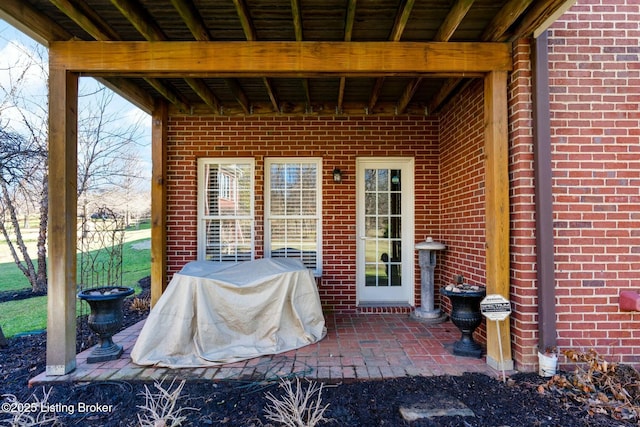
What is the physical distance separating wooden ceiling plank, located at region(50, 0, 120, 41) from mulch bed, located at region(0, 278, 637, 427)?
2841mm

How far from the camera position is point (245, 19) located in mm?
2562

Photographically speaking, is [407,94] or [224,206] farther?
[224,206]

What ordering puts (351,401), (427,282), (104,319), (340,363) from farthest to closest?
1. (427,282)
2. (104,319)
3. (340,363)
4. (351,401)

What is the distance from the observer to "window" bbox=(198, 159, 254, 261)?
464 centimetres

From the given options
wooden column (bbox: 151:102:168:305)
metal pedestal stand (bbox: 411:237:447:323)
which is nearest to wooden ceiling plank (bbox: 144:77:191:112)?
wooden column (bbox: 151:102:168:305)

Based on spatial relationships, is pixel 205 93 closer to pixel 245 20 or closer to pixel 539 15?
pixel 245 20

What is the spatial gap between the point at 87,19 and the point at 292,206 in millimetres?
2934

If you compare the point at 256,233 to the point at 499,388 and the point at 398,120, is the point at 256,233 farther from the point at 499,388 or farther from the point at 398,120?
the point at 499,388

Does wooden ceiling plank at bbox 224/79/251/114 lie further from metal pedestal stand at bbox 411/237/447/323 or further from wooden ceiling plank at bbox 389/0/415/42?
metal pedestal stand at bbox 411/237/447/323

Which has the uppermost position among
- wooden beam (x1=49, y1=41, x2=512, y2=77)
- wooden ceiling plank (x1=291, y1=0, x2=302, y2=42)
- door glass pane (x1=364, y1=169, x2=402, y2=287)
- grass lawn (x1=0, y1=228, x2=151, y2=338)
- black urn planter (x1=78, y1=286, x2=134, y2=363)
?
wooden ceiling plank (x1=291, y1=0, x2=302, y2=42)

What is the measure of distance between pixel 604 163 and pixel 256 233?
12.7ft

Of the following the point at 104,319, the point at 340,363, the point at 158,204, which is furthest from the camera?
the point at 158,204

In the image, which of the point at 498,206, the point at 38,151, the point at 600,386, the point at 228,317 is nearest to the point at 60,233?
the point at 228,317

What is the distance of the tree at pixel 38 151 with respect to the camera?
527 centimetres
